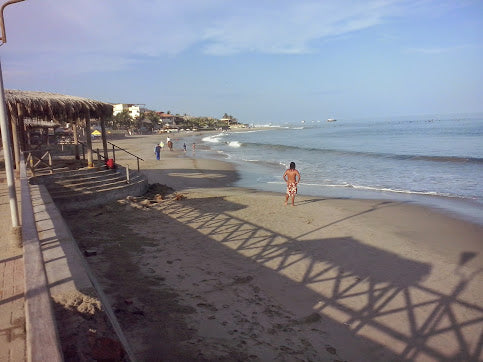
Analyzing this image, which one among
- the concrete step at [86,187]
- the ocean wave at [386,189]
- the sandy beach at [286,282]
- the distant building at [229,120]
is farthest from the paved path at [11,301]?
the distant building at [229,120]

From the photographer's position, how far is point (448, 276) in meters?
6.84

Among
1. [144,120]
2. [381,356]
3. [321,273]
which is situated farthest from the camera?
[144,120]

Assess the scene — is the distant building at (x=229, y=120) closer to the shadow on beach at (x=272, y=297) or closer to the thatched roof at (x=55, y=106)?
the thatched roof at (x=55, y=106)

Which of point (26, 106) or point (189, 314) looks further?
point (26, 106)

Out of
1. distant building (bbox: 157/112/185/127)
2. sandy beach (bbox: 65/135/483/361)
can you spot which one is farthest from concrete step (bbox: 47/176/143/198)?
distant building (bbox: 157/112/185/127)

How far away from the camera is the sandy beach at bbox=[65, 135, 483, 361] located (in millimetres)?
4559

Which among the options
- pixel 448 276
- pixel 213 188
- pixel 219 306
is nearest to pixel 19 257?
pixel 219 306

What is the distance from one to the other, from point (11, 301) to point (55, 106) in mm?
8598

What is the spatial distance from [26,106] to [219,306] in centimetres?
853

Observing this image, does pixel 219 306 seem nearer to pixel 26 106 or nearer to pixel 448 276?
pixel 448 276

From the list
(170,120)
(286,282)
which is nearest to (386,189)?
(286,282)

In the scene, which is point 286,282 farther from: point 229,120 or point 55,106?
point 229,120

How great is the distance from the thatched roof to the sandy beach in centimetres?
339

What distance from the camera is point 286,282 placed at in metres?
6.34
